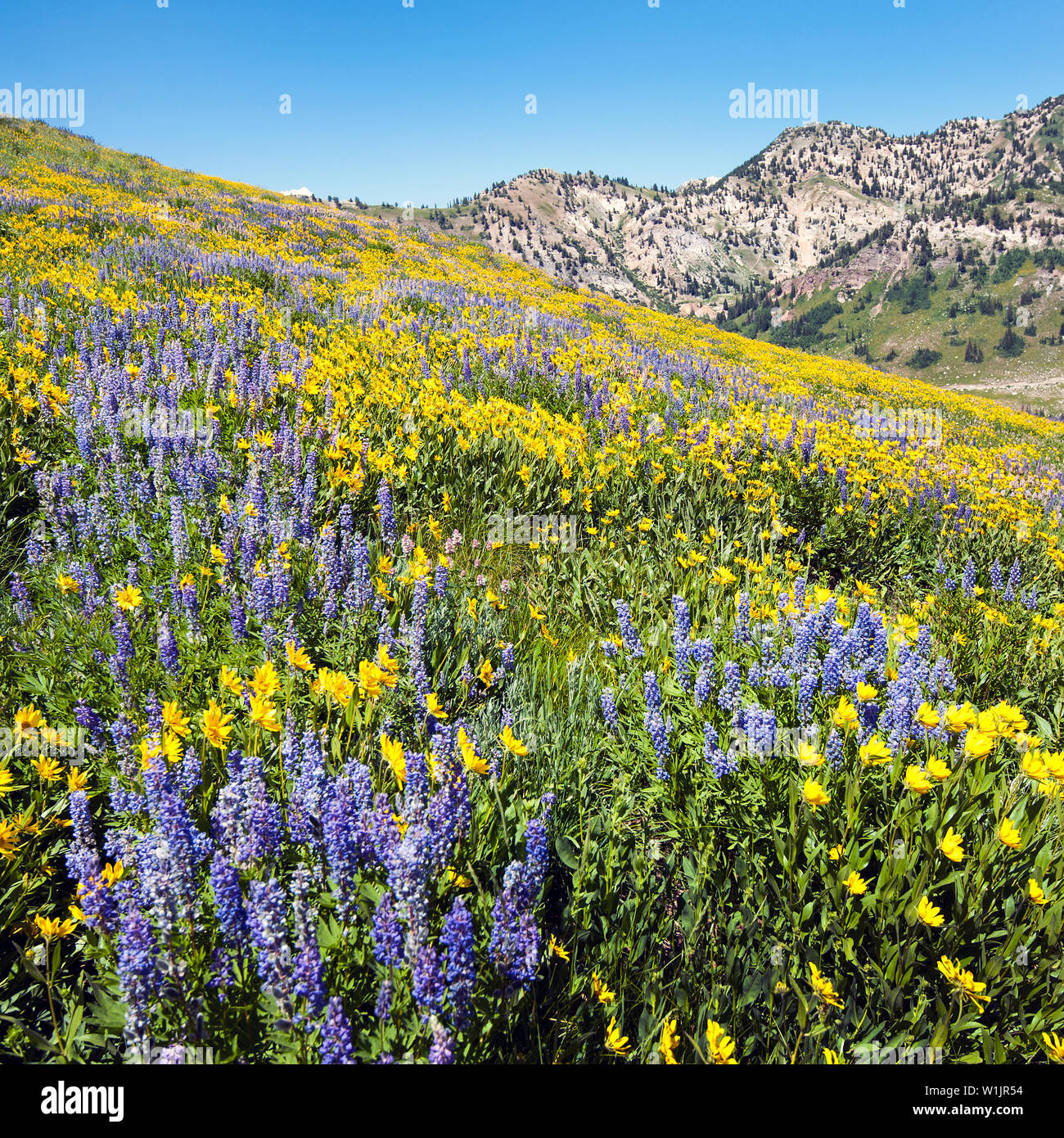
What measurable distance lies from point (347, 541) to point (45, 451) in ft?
9.44

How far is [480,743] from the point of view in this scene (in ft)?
9.32

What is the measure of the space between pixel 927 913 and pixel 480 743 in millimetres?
1822

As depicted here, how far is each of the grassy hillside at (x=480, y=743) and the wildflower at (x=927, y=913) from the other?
Answer: 0.01m

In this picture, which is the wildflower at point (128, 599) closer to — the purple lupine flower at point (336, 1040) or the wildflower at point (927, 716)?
the purple lupine flower at point (336, 1040)

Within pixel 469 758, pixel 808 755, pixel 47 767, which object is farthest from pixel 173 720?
pixel 808 755

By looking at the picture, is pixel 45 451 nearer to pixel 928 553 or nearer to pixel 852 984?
pixel 852 984

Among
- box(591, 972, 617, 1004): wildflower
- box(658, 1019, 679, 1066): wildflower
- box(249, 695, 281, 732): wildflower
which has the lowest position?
box(658, 1019, 679, 1066): wildflower

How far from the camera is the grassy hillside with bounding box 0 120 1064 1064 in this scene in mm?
1775

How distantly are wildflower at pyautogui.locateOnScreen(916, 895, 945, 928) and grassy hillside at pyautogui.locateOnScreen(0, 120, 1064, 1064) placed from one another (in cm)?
1

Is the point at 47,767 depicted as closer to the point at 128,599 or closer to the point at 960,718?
the point at 128,599

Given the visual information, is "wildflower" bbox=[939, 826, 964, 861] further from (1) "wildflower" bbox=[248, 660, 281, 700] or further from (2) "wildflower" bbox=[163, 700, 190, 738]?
(2) "wildflower" bbox=[163, 700, 190, 738]

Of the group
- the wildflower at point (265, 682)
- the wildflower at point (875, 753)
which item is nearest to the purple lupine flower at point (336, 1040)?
the wildflower at point (265, 682)

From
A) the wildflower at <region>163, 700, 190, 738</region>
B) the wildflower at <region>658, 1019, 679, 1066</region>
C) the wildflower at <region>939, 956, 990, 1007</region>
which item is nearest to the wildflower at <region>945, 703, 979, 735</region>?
the wildflower at <region>939, 956, 990, 1007</region>
